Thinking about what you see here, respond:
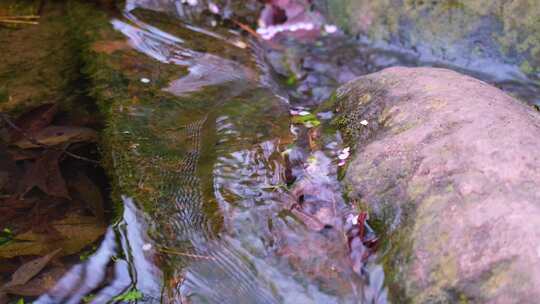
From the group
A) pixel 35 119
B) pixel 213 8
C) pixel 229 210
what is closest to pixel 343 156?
pixel 229 210

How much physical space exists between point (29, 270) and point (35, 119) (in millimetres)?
1018

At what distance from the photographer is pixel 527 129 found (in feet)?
6.91

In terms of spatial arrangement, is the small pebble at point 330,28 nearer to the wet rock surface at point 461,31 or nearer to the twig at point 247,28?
the wet rock surface at point 461,31

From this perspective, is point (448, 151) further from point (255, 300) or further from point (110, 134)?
point (110, 134)

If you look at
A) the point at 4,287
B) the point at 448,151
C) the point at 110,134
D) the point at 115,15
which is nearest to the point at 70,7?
the point at 115,15

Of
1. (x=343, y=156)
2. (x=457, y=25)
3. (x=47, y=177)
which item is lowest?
(x=47, y=177)

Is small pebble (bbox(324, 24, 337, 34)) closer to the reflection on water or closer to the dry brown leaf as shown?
the reflection on water

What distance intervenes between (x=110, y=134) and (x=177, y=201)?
637 millimetres

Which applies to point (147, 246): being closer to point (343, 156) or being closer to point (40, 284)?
point (40, 284)

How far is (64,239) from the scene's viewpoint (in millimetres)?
2318

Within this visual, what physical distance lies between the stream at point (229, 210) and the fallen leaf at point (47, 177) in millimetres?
290

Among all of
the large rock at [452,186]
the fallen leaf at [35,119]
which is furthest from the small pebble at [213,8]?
the large rock at [452,186]

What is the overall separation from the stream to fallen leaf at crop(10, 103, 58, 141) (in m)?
0.40

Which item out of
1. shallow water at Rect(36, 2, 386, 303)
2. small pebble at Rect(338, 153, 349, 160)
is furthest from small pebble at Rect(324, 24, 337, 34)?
small pebble at Rect(338, 153, 349, 160)
